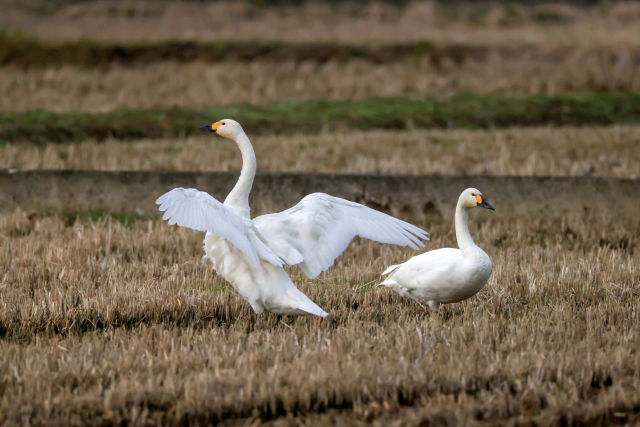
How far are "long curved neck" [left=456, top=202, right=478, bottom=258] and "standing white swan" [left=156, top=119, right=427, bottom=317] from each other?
30 centimetres

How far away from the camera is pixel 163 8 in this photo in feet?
92.5

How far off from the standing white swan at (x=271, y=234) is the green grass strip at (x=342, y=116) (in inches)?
411

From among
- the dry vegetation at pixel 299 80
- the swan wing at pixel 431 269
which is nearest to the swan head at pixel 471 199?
the swan wing at pixel 431 269

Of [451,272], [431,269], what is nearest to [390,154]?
[431,269]

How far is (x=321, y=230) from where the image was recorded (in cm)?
519

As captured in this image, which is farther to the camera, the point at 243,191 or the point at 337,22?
the point at 337,22

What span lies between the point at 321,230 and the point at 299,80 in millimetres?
16294

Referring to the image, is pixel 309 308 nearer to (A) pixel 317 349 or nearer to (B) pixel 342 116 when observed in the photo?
(A) pixel 317 349

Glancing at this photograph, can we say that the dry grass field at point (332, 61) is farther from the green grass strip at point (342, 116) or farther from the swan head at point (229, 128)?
the swan head at point (229, 128)

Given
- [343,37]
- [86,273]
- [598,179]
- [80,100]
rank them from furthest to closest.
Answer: [343,37] → [80,100] → [598,179] → [86,273]

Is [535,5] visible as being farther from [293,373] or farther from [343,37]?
[293,373]

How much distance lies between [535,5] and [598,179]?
24.6 metres

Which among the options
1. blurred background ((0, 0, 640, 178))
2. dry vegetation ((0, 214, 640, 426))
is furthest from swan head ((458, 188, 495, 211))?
blurred background ((0, 0, 640, 178))

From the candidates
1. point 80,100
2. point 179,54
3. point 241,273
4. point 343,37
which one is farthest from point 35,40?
point 241,273
